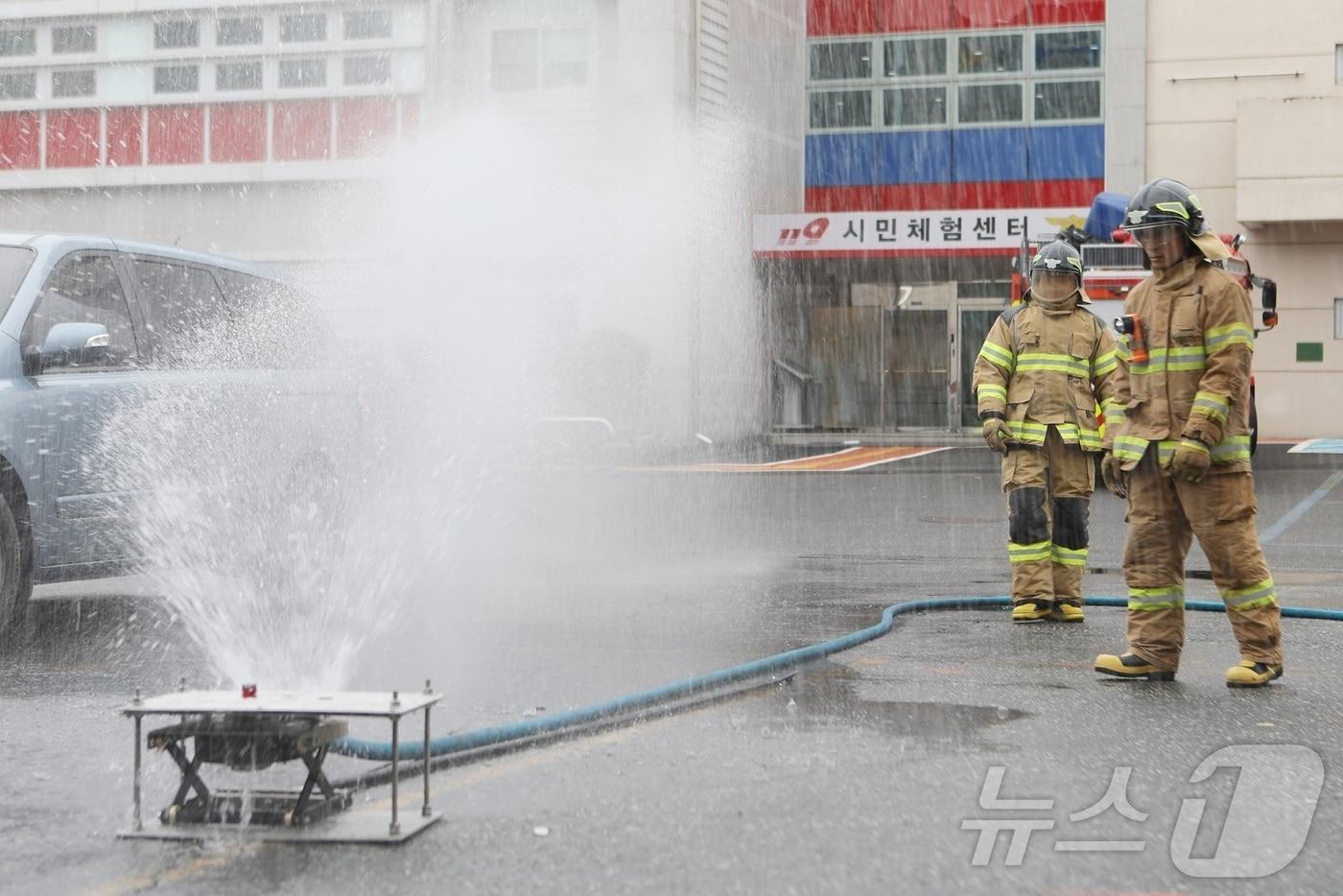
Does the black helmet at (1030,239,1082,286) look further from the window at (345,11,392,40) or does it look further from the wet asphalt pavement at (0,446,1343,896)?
the window at (345,11,392,40)

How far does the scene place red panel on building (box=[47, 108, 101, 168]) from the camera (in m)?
33.8

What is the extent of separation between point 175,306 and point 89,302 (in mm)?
525

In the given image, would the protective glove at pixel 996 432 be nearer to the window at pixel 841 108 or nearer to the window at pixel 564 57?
the window at pixel 564 57

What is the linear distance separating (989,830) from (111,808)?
2257 mm

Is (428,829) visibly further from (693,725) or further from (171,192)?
(171,192)

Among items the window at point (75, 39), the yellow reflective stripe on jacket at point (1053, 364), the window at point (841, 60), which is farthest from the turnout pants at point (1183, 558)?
the window at point (75, 39)

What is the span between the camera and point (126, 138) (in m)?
33.5

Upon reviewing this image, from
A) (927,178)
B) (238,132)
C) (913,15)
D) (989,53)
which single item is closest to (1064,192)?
(927,178)

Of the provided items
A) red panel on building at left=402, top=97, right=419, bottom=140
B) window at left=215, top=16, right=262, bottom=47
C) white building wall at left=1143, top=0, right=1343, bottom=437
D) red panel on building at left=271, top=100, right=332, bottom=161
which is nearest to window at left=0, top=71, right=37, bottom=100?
window at left=215, top=16, right=262, bottom=47

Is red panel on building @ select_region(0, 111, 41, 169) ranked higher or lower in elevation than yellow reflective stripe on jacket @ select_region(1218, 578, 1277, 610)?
higher

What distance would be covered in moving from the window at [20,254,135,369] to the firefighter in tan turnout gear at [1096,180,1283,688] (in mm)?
4455

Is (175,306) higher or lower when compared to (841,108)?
lower

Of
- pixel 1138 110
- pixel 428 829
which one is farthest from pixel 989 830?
pixel 1138 110

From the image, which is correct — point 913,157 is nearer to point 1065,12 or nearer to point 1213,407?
point 1065,12
